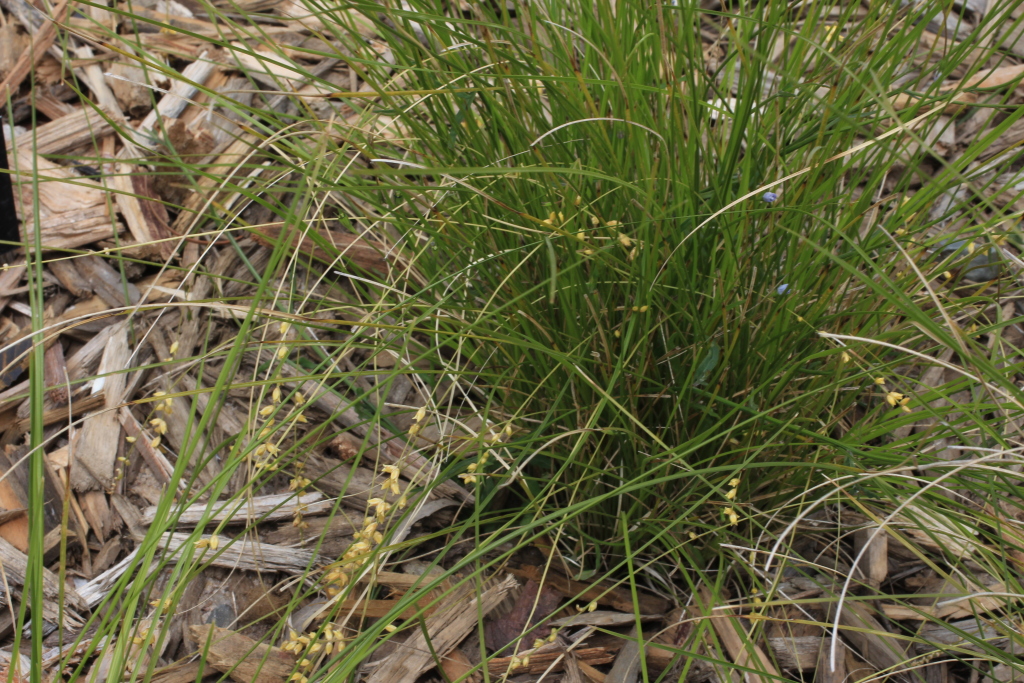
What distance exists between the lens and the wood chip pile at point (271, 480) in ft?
3.25

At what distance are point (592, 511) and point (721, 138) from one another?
668mm

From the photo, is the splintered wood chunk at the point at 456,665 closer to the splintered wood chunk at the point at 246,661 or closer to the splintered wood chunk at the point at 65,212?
the splintered wood chunk at the point at 246,661

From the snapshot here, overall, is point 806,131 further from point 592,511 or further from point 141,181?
point 141,181

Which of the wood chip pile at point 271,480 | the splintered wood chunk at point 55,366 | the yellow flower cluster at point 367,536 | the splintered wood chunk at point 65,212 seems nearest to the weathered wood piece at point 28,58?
the wood chip pile at point 271,480

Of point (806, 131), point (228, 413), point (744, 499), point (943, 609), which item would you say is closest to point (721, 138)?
point (806, 131)

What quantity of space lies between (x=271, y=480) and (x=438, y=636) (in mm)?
448

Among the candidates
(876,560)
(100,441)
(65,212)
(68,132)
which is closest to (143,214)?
(65,212)

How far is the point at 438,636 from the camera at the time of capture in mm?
1129

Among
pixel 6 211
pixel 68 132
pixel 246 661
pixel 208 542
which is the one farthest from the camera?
pixel 68 132

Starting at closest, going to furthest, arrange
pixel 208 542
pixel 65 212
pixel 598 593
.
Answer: pixel 208 542, pixel 598 593, pixel 65 212

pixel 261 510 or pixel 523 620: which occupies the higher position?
pixel 261 510

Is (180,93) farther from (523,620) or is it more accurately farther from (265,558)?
(523,620)

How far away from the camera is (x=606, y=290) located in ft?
3.81

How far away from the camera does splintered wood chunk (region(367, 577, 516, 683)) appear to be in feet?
3.57
